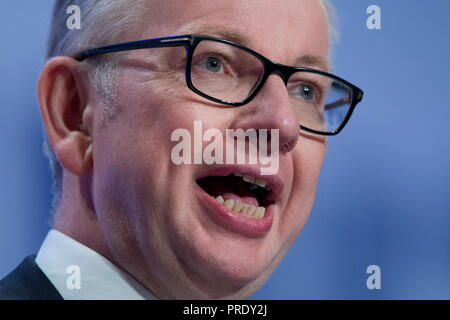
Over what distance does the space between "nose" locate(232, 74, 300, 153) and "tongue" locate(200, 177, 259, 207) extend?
0.12 metres

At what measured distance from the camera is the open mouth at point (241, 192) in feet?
3.05

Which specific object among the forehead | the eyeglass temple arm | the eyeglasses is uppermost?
the forehead

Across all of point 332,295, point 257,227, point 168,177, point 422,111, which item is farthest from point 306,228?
point 168,177

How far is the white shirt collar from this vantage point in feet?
3.10

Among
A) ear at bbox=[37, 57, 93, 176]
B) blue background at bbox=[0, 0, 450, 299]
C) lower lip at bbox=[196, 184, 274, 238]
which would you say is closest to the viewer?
lower lip at bbox=[196, 184, 274, 238]

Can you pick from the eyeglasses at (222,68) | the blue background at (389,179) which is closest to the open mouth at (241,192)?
the eyeglasses at (222,68)

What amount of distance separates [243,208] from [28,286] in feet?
1.41

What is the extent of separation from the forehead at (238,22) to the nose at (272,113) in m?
0.06

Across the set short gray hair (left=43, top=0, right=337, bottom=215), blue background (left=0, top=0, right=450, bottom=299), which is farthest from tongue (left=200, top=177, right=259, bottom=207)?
blue background (left=0, top=0, right=450, bottom=299)

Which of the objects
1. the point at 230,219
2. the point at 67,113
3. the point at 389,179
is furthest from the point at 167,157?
the point at 389,179

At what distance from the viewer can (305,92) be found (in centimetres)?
107

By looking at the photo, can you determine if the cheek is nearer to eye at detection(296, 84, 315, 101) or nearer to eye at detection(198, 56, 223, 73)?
eye at detection(296, 84, 315, 101)

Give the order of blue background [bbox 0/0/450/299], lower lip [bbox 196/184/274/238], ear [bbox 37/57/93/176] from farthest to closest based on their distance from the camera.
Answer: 1. blue background [bbox 0/0/450/299]
2. ear [bbox 37/57/93/176]
3. lower lip [bbox 196/184/274/238]

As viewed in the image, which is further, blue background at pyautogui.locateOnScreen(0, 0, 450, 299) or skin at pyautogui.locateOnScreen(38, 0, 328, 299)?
blue background at pyautogui.locateOnScreen(0, 0, 450, 299)
